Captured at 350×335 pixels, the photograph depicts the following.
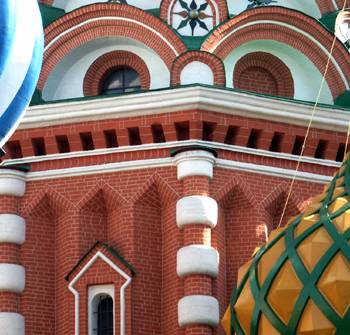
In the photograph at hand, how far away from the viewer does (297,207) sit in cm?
3634

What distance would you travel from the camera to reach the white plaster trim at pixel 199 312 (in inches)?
1366

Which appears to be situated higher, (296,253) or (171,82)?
(171,82)

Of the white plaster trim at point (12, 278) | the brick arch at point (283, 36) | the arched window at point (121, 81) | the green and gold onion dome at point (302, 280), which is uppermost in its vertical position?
the brick arch at point (283, 36)

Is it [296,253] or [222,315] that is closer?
[296,253]

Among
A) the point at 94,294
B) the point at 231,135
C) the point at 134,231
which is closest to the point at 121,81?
the point at 231,135

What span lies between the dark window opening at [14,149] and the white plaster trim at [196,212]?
8.20 ft

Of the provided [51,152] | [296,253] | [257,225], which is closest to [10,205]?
[51,152]

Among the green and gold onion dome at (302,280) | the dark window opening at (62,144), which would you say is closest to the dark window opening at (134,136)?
the dark window opening at (62,144)

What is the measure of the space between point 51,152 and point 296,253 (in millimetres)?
5708

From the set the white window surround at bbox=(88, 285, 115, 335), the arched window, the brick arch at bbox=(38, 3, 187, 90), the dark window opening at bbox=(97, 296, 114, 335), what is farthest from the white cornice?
the dark window opening at bbox=(97, 296, 114, 335)

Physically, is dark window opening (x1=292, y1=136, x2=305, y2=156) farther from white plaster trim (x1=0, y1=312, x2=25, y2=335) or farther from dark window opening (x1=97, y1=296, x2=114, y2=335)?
white plaster trim (x1=0, y1=312, x2=25, y2=335)

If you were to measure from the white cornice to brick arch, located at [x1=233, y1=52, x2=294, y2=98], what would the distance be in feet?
3.64

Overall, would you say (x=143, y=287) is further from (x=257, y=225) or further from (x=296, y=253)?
(x=296, y=253)

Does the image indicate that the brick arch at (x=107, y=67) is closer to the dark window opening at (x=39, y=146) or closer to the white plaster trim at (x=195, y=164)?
the dark window opening at (x=39, y=146)
